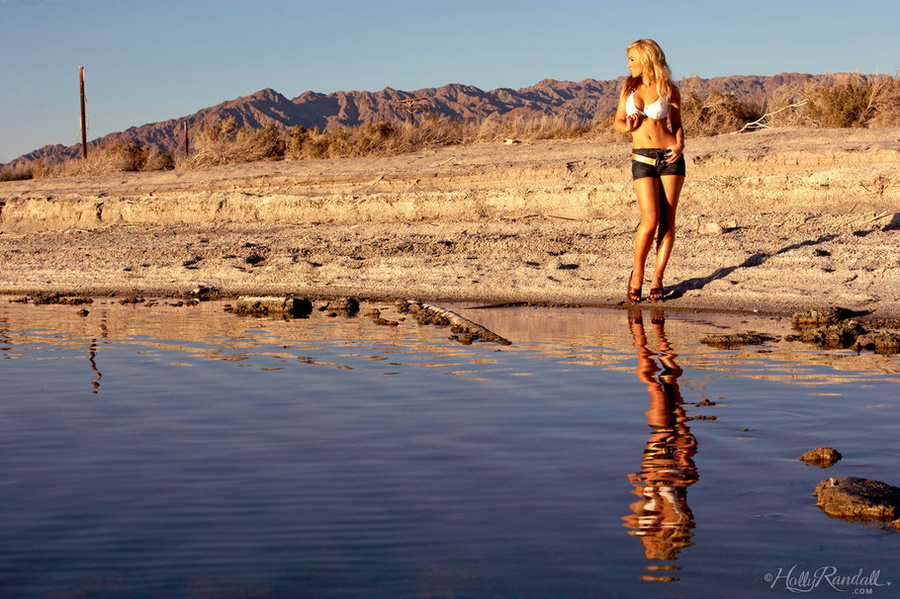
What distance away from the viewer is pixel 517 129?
22.4m

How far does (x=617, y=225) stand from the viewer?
1309 cm

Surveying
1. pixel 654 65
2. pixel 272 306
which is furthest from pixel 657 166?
pixel 272 306

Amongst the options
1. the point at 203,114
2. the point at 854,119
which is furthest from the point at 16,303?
the point at 203,114

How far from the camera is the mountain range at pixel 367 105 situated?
10950 cm

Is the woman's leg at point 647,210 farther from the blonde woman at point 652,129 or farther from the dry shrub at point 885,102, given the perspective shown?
the dry shrub at point 885,102

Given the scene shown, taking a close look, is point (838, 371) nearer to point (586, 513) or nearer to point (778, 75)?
Result: point (586, 513)

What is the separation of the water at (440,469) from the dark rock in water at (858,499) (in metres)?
0.07

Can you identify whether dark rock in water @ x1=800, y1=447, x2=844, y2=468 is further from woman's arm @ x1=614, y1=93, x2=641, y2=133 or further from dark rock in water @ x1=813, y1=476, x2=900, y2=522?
woman's arm @ x1=614, y1=93, x2=641, y2=133

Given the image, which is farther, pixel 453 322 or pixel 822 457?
pixel 453 322

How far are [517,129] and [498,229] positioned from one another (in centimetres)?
888

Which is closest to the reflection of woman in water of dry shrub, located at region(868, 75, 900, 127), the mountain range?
dry shrub, located at region(868, 75, 900, 127)

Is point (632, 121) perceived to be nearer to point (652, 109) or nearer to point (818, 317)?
point (652, 109)

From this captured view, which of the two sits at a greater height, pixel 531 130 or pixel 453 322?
pixel 531 130

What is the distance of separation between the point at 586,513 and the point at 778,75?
120431mm
